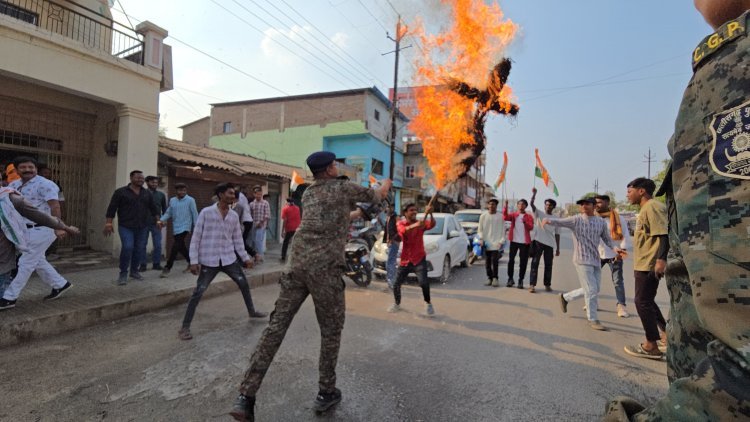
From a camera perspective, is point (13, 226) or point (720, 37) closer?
point (720, 37)

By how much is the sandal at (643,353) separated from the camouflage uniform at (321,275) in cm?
358

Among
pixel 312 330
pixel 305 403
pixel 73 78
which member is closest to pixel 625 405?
pixel 305 403

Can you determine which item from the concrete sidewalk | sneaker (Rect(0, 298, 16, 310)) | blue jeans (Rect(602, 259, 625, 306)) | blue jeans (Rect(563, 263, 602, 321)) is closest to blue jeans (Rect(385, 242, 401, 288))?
the concrete sidewalk

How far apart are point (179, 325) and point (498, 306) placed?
16.5 feet

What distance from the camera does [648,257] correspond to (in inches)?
167

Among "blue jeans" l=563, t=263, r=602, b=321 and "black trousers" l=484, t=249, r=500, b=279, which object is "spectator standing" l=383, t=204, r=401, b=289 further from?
"blue jeans" l=563, t=263, r=602, b=321

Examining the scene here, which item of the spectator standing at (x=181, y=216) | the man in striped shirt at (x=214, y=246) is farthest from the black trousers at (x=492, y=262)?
the spectator standing at (x=181, y=216)

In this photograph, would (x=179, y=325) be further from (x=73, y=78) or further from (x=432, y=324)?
(x=73, y=78)

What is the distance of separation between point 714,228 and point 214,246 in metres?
4.86

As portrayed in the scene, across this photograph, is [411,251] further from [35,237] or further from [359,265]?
[35,237]

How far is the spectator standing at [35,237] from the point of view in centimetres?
472

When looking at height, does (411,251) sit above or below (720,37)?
below

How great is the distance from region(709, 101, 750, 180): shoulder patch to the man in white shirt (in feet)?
24.7

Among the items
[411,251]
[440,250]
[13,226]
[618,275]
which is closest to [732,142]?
[411,251]
